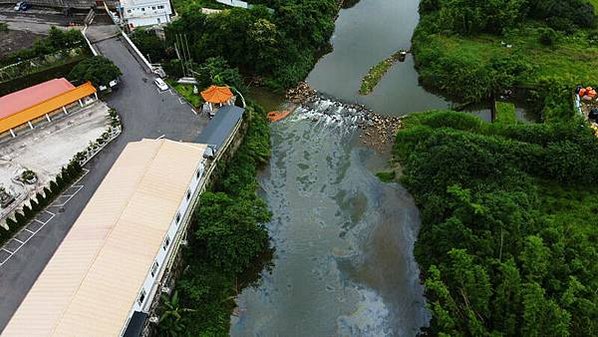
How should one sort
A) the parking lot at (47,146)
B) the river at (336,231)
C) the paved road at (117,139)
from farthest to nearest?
1. the parking lot at (47,146)
2. the river at (336,231)
3. the paved road at (117,139)

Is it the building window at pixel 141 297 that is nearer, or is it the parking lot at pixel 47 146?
the building window at pixel 141 297

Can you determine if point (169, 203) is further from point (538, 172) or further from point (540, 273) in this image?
point (538, 172)

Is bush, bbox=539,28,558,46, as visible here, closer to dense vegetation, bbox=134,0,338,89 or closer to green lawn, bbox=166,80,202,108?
dense vegetation, bbox=134,0,338,89

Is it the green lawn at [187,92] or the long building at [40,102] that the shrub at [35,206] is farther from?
the green lawn at [187,92]

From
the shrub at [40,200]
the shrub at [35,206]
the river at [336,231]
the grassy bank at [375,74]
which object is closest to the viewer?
the river at [336,231]

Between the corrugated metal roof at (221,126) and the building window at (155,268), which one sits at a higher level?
the corrugated metal roof at (221,126)

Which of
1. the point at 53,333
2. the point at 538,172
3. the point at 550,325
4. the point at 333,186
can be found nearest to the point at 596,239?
the point at 538,172

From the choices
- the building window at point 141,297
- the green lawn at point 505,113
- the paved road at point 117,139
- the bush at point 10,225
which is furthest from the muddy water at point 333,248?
the bush at point 10,225

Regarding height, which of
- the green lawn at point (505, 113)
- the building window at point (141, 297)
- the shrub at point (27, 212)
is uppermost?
the shrub at point (27, 212)

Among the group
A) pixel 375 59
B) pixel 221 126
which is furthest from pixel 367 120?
pixel 221 126
